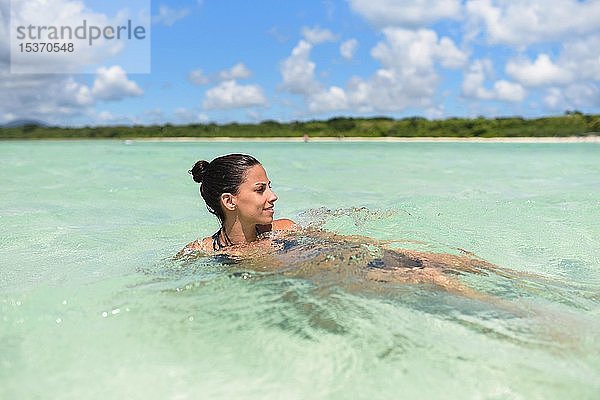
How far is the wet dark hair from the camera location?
4078 mm

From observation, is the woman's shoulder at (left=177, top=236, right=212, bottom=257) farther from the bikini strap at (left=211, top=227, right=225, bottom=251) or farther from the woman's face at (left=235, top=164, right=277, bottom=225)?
the woman's face at (left=235, top=164, right=277, bottom=225)

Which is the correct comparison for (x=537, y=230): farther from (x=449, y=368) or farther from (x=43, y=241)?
(x=43, y=241)

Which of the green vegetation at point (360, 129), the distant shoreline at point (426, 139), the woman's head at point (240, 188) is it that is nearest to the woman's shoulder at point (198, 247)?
the woman's head at point (240, 188)

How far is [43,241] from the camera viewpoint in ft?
20.1

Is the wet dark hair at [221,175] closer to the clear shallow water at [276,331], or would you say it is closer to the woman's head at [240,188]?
the woman's head at [240,188]

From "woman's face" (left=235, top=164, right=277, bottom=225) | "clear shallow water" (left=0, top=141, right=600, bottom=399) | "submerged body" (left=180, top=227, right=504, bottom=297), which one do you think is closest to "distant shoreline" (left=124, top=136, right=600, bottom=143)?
"clear shallow water" (left=0, top=141, right=600, bottom=399)

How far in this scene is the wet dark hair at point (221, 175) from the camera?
4078 millimetres

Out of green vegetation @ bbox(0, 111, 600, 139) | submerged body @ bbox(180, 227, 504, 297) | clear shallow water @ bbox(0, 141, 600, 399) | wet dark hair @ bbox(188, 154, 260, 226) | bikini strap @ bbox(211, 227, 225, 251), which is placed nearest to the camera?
clear shallow water @ bbox(0, 141, 600, 399)

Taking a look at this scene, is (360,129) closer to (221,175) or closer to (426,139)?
(426,139)

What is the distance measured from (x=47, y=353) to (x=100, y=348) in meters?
0.25

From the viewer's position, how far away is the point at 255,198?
13.4ft

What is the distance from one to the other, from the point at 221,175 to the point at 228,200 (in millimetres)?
187

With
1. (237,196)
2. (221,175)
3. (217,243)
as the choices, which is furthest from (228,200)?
(217,243)

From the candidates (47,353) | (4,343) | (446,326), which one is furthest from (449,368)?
(4,343)
